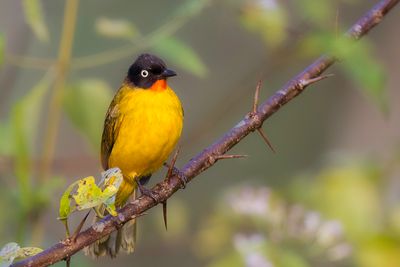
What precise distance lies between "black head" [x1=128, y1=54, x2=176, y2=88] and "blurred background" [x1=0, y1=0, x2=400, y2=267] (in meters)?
0.16

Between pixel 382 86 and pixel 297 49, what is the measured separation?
2.51 meters

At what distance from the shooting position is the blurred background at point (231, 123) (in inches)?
160

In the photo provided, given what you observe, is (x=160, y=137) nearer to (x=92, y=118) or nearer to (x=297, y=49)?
(x=92, y=118)

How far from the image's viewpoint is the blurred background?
13.3ft

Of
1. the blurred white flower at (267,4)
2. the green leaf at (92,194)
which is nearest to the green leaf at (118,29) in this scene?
the blurred white flower at (267,4)

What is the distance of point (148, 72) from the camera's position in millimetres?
5250

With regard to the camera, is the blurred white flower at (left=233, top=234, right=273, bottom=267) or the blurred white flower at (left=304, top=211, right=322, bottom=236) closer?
the blurred white flower at (left=233, top=234, right=273, bottom=267)

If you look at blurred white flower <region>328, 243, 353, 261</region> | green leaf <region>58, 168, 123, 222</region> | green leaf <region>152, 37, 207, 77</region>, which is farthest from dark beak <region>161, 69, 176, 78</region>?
green leaf <region>58, 168, 123, 222</region>

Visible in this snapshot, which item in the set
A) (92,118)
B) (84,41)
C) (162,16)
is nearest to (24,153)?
(92,118)

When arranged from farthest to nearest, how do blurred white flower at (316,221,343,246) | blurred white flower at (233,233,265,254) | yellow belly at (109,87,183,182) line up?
1. yellow belly at (109,87,183,182)
2. blurred white flower at (316,221,343,246)
3. blurred white flower at (233,233,265,254)

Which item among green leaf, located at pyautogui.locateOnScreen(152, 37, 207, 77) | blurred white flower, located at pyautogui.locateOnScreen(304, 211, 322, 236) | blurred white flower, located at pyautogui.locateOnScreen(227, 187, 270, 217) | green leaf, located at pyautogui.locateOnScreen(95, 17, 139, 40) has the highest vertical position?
green leaf, located at pyautogui.locateOnScreen(95, 17, 139, 40)

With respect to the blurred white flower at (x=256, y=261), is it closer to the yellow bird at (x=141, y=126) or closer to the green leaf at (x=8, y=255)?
the yellow bird at (x=141, y=126)

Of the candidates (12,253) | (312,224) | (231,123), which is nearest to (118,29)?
(312,224)

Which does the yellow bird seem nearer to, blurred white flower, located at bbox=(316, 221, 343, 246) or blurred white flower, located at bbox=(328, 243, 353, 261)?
blurred white flower, located at bbox=(316, 221, 343, 246)
